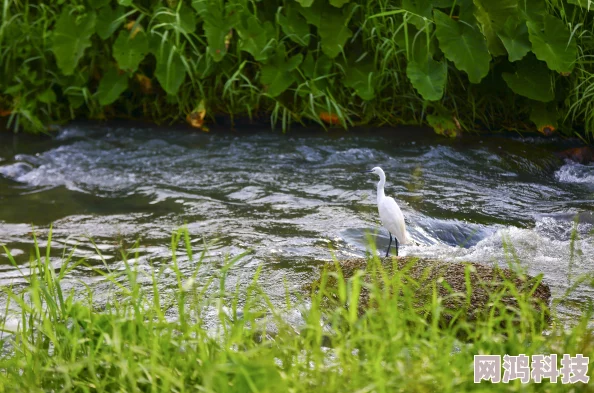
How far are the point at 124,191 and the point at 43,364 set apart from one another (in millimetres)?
3002

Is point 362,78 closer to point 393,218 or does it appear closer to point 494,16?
point 494,16

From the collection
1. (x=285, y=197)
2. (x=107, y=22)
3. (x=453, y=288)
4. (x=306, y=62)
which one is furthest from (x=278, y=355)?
(x=107, y=22)

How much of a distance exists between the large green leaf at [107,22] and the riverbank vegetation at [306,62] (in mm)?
12

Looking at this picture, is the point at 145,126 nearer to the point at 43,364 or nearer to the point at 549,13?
the point at 549,13

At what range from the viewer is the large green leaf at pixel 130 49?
6.03m

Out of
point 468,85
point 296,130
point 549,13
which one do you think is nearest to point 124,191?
point 296,130

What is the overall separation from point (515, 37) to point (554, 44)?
0.28 meters

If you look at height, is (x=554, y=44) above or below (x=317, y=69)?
above

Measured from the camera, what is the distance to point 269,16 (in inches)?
245

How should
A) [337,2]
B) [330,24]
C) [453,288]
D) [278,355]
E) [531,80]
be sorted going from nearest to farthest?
[278,355]
[453,288]
[531,80]
[337,2]
[330,24]

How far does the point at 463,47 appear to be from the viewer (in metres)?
5.46

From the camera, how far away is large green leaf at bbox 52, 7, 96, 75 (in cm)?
607

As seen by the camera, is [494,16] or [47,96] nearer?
[494,16]

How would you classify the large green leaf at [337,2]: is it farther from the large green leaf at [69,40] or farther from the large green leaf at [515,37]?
the large green leaf at [69,40]
